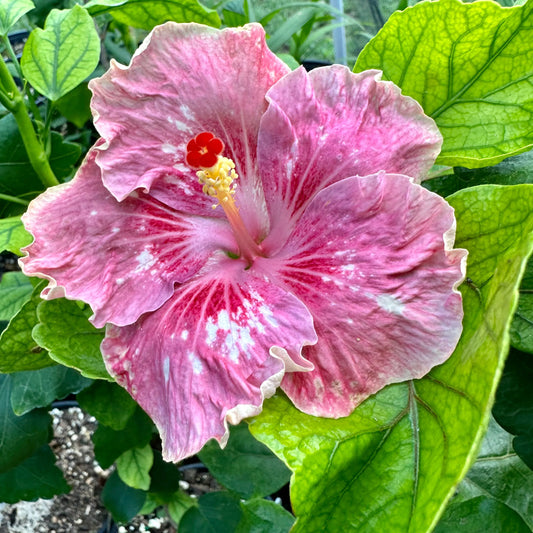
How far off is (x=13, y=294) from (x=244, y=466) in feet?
1.61

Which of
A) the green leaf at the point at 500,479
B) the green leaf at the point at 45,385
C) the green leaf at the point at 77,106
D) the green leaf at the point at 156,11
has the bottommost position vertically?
A: the green leaf at the point at 45,385

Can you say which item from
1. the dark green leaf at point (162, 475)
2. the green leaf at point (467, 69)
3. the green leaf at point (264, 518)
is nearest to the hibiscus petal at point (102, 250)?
the green leaf at point (467, 69)

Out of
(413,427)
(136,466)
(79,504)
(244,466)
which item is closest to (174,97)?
(413,427)

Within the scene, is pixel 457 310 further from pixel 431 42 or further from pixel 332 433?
pixel 431 42

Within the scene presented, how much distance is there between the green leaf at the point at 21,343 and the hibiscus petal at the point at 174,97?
198 millimetres

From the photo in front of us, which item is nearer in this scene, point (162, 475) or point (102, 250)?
point (102, 250)

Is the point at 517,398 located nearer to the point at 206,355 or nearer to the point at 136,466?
the point at 206,355

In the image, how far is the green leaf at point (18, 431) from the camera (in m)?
1.12

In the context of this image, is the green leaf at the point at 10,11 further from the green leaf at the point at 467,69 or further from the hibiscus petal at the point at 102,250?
the green leaf at the point at 467,69

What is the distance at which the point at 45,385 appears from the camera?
103cm

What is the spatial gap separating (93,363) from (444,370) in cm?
34

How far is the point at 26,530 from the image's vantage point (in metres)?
1.60

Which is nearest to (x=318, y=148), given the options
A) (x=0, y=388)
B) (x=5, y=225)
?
(x=5, y=225)

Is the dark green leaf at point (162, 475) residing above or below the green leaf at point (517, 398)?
below
